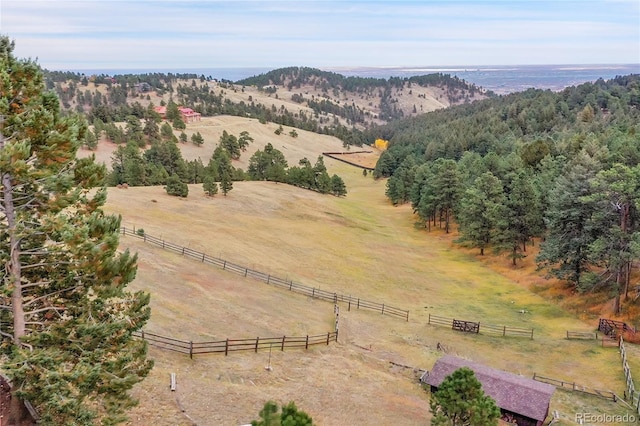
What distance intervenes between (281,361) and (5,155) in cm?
1902

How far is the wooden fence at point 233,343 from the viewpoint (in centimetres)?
2569

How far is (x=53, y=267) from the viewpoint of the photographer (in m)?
14.4

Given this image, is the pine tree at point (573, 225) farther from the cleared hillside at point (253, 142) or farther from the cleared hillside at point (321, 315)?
the cleared hillside at point (253, 142)

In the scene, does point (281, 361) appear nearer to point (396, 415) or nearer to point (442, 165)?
point (396, 415)

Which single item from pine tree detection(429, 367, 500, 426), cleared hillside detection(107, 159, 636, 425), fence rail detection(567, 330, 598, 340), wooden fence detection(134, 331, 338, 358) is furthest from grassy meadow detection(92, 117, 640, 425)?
pine tree detection(429, 367, 500, 426)

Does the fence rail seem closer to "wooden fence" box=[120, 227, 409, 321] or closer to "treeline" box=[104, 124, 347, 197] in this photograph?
"wooden fence" box=[120, 227, 409, 321]

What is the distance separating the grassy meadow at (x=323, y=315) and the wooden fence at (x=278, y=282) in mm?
1182

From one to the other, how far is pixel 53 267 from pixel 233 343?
15552mm

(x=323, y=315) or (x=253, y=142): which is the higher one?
(x=253, y=142)

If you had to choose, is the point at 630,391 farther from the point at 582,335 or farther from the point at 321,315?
the point at 321,315

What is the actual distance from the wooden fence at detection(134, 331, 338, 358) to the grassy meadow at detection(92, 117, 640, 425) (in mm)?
522

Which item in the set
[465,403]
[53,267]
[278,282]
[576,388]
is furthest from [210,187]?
[465,403]

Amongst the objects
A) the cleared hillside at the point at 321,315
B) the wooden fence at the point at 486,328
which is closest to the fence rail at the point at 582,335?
the cleared hillside at the point at 321,315

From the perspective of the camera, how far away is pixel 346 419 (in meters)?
21.9
